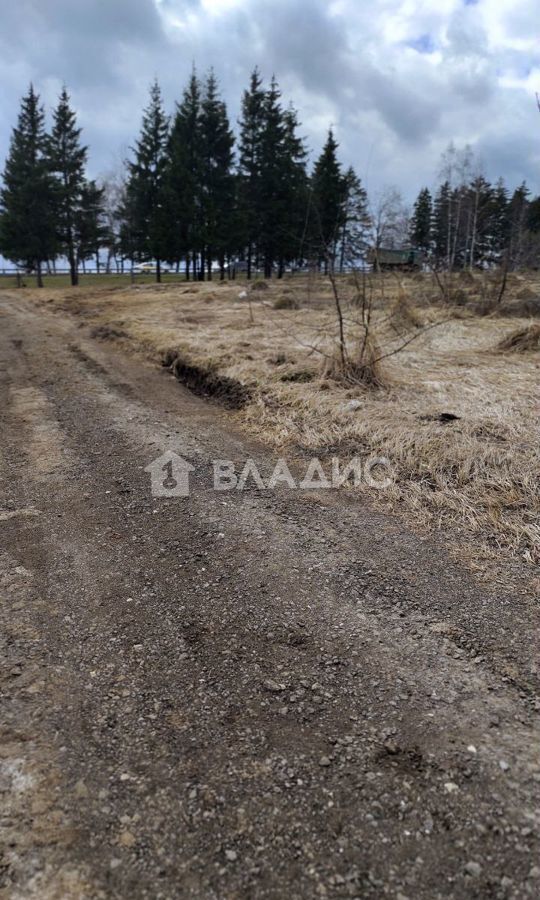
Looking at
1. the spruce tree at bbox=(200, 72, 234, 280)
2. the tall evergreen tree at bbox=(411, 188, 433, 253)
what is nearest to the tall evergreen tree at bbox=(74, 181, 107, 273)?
the spruce tree at bbox=(200, 72, 234, 280)

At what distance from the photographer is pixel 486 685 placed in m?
1.77

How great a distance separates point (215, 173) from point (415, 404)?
24128mm

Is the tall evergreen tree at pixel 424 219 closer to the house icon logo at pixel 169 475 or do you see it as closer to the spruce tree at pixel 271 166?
the spruce tree at pixel 271 166

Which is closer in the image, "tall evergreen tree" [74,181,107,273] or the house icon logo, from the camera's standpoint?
the house icon logo

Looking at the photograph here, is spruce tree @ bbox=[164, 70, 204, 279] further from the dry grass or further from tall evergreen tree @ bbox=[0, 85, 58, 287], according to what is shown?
the dry grass

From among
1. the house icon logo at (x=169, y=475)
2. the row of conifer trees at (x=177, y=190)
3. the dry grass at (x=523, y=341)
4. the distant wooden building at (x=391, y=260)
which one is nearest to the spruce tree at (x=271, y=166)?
the row of conifer trees at (x=177, y=190)

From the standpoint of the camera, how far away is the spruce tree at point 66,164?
23.6 m

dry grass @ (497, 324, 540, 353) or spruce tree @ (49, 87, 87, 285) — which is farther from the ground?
spruce tree @ (49, 87, 87, 285)

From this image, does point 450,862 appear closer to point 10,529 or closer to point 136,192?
point 10,529

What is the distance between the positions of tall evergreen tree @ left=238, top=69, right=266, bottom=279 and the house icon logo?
23.5 metres

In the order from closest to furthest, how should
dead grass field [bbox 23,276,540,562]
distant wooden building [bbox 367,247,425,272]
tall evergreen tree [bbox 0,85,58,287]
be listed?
dead grass field [bbox 23,276,540,562]
distant wooden building [bbox 367,247,425,272]
tall evergreen tree [bbox 0,85,58,287]

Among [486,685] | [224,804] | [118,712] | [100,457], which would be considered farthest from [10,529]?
[486,685]

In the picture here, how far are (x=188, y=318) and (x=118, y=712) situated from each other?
998cm

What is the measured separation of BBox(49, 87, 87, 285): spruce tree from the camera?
77.4 ft
